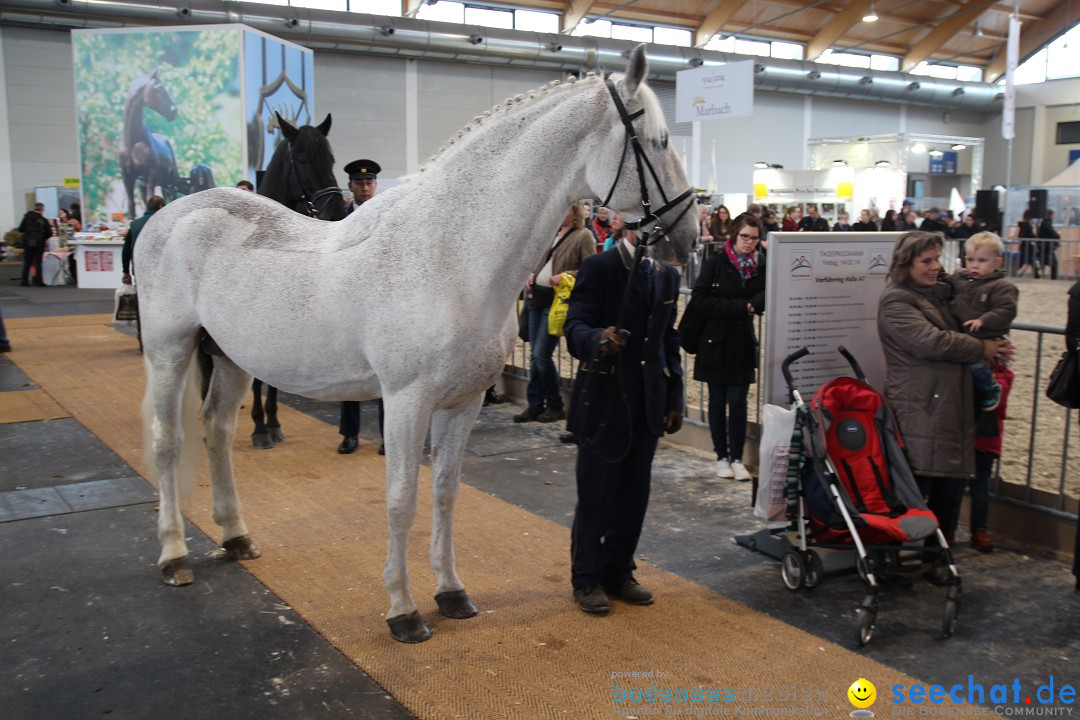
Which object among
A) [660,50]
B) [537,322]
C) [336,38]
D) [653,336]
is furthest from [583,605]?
[660,50]

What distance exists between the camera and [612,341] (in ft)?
10.5

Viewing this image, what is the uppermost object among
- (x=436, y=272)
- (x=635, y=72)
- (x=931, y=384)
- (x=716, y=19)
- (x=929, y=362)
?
(x=716, y=19)

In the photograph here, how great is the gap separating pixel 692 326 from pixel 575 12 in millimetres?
20870

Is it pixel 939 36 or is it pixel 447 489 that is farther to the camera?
pixel 939 36

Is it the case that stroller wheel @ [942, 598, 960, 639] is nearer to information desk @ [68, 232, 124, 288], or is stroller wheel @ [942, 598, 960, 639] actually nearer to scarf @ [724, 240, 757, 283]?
scarf @ [724, 240, 757, 283]

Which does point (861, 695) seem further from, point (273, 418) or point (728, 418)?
point (273, 418)

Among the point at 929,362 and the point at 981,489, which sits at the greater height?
the point at 929,362

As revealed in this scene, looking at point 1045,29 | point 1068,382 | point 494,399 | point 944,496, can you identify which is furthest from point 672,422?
point 1045,29

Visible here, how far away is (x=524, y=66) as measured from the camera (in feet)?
77.9

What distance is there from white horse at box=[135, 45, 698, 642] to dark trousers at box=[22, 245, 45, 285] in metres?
17.1

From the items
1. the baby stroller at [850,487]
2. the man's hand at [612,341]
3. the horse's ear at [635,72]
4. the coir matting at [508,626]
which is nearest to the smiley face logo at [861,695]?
the coir matting at [508,626]

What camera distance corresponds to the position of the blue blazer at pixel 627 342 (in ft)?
11.6

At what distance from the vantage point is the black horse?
17.4 ft

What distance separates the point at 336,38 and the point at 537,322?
1523 centimetres
